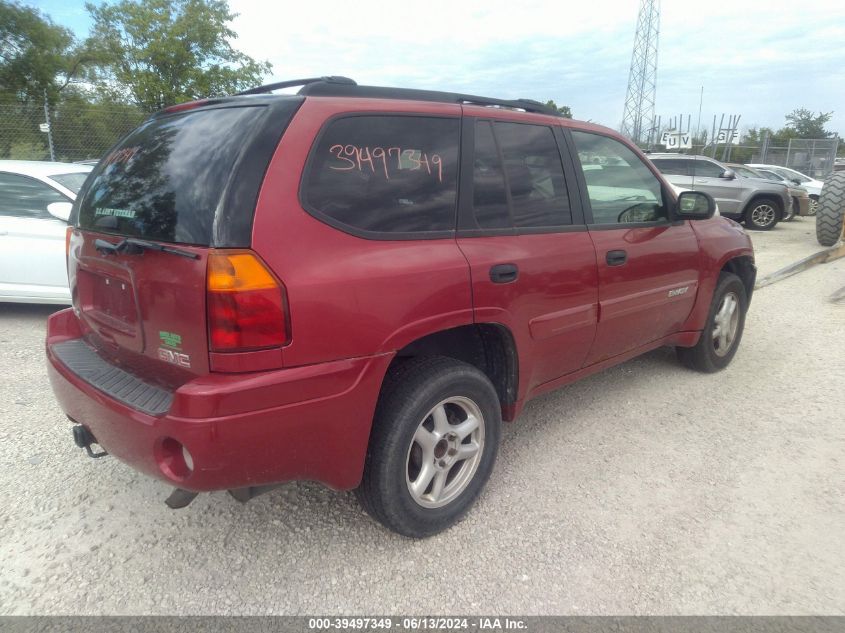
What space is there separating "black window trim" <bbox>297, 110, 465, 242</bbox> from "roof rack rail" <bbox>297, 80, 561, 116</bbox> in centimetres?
13

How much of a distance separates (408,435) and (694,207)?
2514 millimetres

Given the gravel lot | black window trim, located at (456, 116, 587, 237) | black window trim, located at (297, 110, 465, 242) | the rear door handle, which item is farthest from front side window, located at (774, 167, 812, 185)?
black window trim, located at (297, 110, 465, 242)

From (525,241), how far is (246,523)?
1.80 metres

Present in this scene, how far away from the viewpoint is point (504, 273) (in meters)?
2.62

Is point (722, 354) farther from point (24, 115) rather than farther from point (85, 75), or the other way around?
point (85, 75)

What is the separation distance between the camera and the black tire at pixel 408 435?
2.32 m

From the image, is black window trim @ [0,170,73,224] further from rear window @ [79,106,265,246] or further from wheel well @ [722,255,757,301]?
wheel well @ [722,255,757,301]

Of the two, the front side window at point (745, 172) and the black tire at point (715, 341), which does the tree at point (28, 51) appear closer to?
the front side window at point (745, 172)

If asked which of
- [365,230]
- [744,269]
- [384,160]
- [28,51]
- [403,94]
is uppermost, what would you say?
[28,51]

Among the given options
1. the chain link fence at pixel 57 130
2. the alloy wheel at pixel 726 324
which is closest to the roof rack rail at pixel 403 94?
the alloy wheel at pixel 726 324

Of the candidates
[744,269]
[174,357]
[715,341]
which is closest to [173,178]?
[174,357]

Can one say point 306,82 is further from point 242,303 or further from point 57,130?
point 57,130

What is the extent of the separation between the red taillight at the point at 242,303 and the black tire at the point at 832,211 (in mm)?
11082

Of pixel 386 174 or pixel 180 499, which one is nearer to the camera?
pixel 180 499
